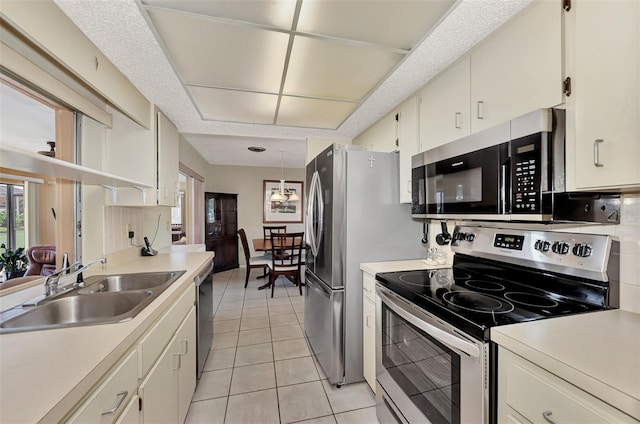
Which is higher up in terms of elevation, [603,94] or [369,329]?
[603,94]

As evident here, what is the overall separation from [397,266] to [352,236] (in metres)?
0.38

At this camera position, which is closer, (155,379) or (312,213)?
(155,379)

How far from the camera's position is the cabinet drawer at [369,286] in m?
1.81

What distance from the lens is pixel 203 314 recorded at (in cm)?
208

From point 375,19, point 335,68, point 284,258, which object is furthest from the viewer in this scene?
point 284,258

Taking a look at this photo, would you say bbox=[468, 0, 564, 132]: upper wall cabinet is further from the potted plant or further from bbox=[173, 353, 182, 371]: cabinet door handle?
the potted plant

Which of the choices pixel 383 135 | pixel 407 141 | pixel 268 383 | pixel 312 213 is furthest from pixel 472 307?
pixel 383 135

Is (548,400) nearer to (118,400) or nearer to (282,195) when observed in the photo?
(118,400)

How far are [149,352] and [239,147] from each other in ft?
12.6

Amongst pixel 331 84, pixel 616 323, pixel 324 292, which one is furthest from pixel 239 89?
pixel 616 323

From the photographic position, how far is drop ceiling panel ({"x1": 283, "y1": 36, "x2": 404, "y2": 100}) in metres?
1.64

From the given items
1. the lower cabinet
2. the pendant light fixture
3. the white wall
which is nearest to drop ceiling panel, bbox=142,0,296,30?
the lower cabinet

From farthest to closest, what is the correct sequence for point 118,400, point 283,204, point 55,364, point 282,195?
point 283,204 < point 282,195 < point 118,400 < point 55,364

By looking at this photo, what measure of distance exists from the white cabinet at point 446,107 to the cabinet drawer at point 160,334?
181 centimetres
